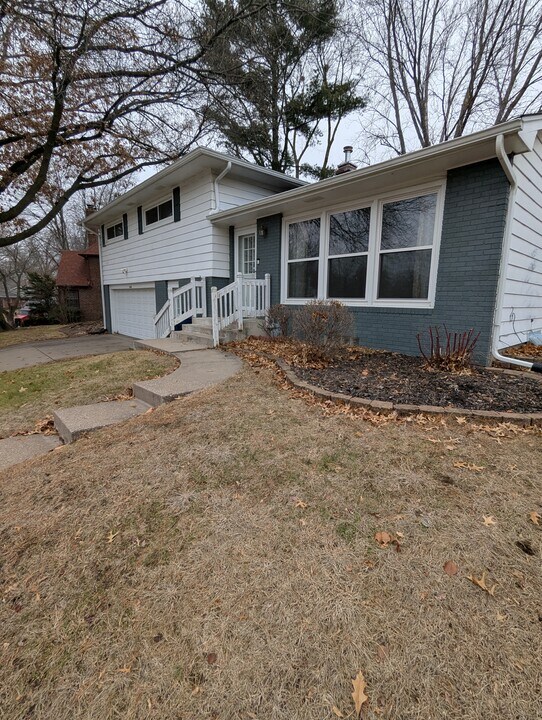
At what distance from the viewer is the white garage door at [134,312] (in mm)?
12461

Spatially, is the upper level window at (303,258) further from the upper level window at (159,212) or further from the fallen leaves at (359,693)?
the fallen leaves at (359,693)

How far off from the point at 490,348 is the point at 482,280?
0.96 metres

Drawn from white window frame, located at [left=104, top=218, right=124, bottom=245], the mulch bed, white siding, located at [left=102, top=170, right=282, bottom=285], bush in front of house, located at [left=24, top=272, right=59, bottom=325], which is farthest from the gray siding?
bush in front of house, located at [left=24, top=272, right=59, bottom=325]

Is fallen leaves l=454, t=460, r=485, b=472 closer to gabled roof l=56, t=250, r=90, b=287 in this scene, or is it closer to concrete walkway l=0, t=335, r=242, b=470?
concrete walkway l=0, t=335, r=242, b=470

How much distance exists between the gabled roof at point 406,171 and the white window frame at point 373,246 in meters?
0.10

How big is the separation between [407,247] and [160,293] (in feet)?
26.8

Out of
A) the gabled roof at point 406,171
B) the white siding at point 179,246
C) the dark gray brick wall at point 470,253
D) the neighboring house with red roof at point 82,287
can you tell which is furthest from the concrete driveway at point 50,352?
the neighboring house with red roof at point 82,287

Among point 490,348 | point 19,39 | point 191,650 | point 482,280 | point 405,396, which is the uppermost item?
point 19,39

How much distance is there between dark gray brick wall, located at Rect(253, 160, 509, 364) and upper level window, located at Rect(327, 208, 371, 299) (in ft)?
4.14

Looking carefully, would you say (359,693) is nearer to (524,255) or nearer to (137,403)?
(137,403)

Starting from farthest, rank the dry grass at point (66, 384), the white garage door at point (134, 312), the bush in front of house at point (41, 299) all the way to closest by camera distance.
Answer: the bush in front of house at point (41, 299) < the white garage door at point (134, 312) < the dry grass at point (66, 384)

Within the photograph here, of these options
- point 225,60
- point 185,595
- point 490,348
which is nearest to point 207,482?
point 185,595

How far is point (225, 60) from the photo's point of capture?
950cm

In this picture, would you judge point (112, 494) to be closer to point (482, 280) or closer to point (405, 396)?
point (405, 396)
